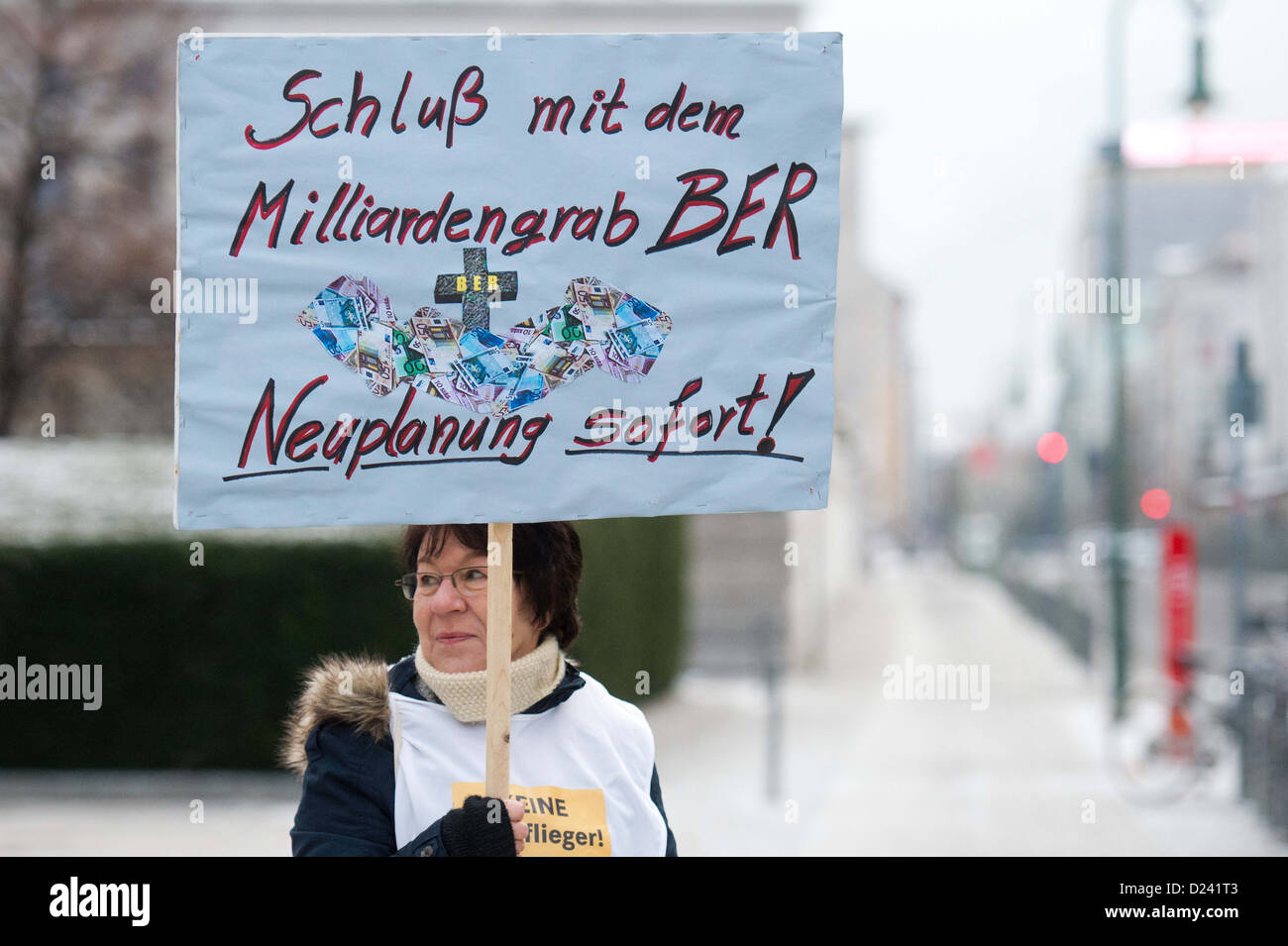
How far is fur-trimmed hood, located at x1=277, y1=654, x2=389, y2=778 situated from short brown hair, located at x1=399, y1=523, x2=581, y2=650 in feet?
0.98

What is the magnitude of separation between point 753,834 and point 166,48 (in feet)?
47.3

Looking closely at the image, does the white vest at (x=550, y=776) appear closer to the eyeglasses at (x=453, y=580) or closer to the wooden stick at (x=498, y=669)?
the wooden stick at (x=498, y=669)

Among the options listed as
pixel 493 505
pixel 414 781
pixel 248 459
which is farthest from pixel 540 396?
pixel 414 781

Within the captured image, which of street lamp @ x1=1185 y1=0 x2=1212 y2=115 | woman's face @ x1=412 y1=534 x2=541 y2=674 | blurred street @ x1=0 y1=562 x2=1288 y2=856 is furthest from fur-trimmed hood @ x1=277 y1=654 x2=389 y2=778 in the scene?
street lamp @ x1=1185 y1=0 x2=1212 y2=115

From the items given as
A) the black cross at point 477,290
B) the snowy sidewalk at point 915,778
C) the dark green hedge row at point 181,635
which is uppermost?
the black cross at point 477,290

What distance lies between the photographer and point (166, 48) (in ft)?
58.7

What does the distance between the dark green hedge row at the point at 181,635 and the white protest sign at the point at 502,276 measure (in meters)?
6.98

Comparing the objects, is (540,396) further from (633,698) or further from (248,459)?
(633,698)

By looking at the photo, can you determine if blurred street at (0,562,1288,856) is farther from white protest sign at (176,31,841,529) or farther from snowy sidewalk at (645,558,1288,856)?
white protest sign at (176,31,841,529)

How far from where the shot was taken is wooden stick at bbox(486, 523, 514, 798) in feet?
8.73

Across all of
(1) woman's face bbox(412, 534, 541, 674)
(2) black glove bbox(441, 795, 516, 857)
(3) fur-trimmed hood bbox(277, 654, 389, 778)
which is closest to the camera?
(2) black glove bbox(441, 795, 516, 857)

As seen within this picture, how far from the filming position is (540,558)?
3027 mm

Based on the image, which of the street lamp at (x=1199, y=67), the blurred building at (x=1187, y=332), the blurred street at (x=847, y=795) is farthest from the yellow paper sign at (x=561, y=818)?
the blurred building at (x=1187, y=332)

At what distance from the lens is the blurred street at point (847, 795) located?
7961 millimetres
